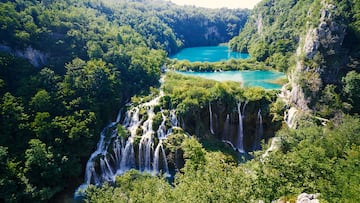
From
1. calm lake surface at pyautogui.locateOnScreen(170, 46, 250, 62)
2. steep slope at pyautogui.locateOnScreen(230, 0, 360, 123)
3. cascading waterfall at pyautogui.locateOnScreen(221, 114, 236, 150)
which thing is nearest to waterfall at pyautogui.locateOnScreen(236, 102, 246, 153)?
cascading waterfall at pyautogui.locateOnScreen(221, 114, 236, 150)

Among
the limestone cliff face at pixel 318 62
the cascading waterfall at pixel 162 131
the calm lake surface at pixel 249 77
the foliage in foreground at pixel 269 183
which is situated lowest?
the cascading waterfall at pixel 162 131

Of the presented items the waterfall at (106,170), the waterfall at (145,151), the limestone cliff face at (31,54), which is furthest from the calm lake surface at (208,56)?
the waterfall at (106,170)

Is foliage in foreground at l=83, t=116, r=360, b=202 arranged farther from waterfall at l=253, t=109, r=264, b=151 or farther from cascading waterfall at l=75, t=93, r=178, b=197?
waterfall at l=253, t=109, r=264, b=151

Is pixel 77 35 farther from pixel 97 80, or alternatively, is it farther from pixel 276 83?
pixel 276 83

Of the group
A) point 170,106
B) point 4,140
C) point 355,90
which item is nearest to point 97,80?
point 170,106

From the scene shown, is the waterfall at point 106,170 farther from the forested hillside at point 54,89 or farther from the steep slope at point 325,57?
the steep slope at point 325,57

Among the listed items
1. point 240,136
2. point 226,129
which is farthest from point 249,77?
point 240,136

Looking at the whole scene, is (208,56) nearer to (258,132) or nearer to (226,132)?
(226,132)
